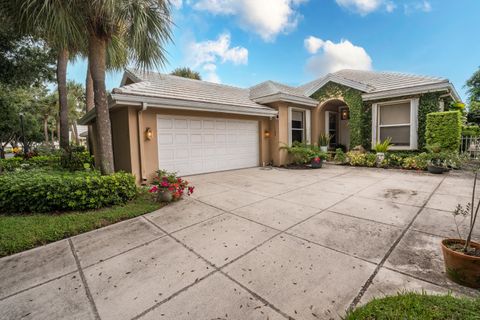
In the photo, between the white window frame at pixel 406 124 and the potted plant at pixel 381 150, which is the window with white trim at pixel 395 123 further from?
the potted plant at pixel 381 150

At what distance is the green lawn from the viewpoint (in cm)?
326

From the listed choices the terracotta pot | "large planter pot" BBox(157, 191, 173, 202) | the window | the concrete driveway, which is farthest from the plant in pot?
"large planter pot" BBox(157, 191, 173, 202)

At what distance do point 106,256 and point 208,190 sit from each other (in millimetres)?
3397

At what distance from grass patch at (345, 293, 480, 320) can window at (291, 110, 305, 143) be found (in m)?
9.69

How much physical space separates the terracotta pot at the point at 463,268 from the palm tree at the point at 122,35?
613cm

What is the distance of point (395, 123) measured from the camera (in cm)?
1003

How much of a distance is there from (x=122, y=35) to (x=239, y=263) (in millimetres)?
5655

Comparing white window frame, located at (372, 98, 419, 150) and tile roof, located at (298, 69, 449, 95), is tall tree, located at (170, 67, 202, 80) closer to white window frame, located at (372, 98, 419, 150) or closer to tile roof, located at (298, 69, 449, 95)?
tile roof, located at (298, 69, 449, 95)

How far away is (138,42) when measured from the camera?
4816 mm

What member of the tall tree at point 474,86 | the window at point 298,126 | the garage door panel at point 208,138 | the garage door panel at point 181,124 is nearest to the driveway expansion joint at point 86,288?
the garage door panel at point 181,124

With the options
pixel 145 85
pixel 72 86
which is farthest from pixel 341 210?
pixel 72 86

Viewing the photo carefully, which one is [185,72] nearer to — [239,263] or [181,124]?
[181,124]

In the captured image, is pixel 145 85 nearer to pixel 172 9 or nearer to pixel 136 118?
pixel 136 118

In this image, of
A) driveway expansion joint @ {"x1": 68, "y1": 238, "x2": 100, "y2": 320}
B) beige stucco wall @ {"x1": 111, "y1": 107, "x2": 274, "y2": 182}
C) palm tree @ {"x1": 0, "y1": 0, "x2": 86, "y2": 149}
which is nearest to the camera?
driveway expansion joint @ {"x1": 68, "y1": 238, "x2": 100, "y2": 320}
